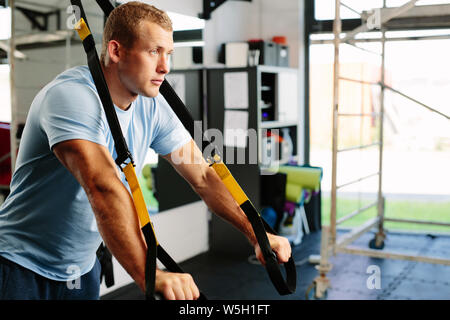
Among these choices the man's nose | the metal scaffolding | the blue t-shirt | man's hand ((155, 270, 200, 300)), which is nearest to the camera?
man's hand ((155, 270, 200, 300))

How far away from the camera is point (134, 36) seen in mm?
985

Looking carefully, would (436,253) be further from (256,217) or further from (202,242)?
(256,217)

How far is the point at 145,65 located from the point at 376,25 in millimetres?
2094

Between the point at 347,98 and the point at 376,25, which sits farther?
the point at 347,98

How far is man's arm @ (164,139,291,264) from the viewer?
117cm

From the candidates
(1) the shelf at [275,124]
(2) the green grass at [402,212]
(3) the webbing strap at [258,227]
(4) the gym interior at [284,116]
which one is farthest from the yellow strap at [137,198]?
(2) the green grass at [402,212]

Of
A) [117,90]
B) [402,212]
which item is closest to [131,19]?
[117,90]

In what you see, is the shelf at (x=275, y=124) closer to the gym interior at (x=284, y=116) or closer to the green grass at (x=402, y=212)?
the gym interior at (x=284, y=116)

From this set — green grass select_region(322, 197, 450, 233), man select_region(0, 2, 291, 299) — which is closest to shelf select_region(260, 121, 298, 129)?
green grass select_region(322, 197, 450, 233)

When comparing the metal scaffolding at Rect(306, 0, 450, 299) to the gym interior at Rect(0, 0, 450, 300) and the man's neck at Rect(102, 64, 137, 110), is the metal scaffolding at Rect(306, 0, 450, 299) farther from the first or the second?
the man's neck at Rect(102, 64, 137, 110)

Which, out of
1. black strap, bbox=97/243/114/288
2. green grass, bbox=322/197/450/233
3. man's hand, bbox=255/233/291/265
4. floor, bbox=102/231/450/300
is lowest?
floor, bbox=102/231/450/300

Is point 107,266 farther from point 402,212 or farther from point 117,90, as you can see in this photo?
point 402,212
